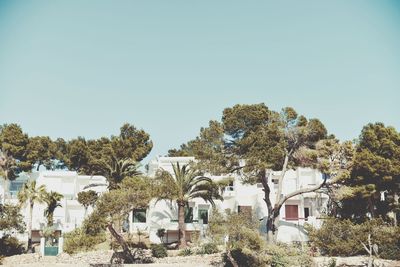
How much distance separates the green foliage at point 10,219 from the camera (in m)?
39.8

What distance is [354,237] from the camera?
105 feet

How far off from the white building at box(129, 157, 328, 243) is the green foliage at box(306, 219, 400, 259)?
8862mm

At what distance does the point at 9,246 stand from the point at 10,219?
263 cm

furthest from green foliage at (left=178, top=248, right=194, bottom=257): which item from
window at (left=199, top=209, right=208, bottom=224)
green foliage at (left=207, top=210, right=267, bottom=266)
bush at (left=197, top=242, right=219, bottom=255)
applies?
window at (left=199, top=209, right=208, bottom=224)

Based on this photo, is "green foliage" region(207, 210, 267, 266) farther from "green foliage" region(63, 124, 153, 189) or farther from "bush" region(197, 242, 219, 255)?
"green foliage" region(63, 124, 153, 189)

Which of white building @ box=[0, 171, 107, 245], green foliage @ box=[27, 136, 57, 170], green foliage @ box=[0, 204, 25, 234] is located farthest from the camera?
green foliage @ box=[27, 136, 57, 170]

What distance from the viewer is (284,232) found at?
43438 mm

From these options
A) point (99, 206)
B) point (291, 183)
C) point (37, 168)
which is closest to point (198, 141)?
point (99, 206)

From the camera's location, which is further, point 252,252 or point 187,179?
point 187,179

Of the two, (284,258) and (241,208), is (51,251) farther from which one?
(284,258)

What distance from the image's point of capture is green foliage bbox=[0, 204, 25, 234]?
39812 mm

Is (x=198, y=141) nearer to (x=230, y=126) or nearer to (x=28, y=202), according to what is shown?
(x=230, y=126)

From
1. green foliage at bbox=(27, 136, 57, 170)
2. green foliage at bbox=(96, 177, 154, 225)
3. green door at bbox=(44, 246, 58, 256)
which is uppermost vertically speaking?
green foliage at bbox=(27, 136, 57, 170)

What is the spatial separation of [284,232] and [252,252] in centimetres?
1353
